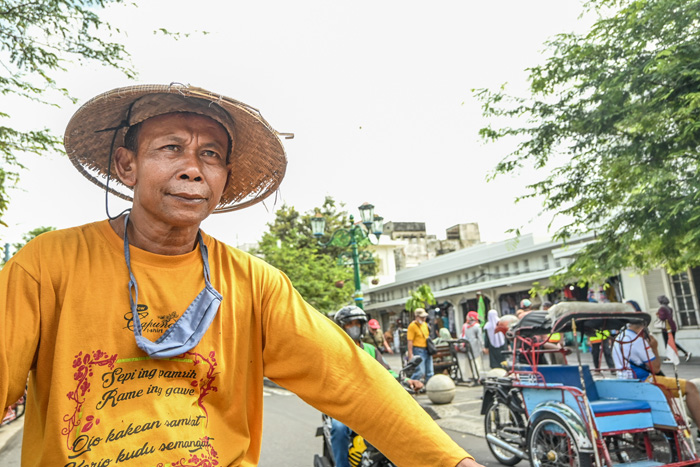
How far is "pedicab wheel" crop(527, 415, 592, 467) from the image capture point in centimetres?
480

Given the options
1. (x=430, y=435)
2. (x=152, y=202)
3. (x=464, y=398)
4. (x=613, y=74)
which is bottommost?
(x=464, y=398)

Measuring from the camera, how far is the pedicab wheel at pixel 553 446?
480 centimetres

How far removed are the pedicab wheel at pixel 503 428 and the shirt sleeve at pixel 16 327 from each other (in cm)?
548

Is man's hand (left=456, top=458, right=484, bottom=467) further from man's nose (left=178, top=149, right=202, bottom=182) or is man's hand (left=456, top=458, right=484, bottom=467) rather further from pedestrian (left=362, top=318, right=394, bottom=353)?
pedestrian (left=362, top=318, right=394, bottom=353)

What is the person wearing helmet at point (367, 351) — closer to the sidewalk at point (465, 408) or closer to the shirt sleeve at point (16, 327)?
the sidewalk at point (465, 408)

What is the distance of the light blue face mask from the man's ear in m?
0.26

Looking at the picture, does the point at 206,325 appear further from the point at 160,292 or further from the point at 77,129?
the point at 77,129

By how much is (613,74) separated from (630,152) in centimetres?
122

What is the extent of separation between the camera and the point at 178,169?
161 cm

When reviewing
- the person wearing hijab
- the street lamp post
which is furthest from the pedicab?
the street lamp post

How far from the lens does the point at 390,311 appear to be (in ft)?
119

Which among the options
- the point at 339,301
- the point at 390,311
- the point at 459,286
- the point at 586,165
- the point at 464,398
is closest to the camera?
the point at 586,165

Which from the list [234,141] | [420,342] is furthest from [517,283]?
[234,141]

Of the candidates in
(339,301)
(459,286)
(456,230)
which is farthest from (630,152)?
(456,230)
